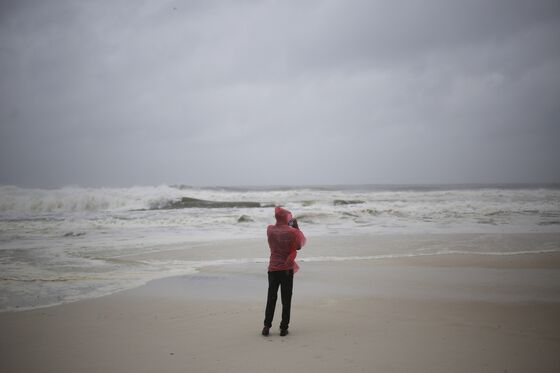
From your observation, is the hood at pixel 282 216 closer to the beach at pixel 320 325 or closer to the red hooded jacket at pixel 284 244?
the red hooded jacket at pixel 284 244

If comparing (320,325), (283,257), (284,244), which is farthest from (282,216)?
(320,325)

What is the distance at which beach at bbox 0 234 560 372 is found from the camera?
4.03m

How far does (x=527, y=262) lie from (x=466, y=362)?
22.5ft

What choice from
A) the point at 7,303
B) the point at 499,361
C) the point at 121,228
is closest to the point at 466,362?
the point at 499,361

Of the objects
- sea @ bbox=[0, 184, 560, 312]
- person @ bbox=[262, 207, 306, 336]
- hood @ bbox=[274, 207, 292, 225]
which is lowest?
sea @ bbox=[0, 184, 560, 312]

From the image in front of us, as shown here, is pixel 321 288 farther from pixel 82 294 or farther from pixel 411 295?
pixel 82 294

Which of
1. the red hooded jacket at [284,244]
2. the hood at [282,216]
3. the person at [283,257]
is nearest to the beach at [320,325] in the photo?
the person at [283,257]

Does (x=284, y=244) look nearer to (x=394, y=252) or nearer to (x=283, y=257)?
(x=283, y=257)

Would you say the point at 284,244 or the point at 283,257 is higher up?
the point at 284,244

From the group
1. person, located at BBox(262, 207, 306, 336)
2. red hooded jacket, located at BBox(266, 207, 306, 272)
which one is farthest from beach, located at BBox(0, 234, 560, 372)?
red hooded jacket, located at BBox(266, 207, 306, 272)

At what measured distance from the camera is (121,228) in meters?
18.5

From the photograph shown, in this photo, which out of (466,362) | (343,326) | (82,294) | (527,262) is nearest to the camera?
(466,362)

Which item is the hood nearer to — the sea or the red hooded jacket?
the red hooded jacket

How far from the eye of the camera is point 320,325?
5203 mm
